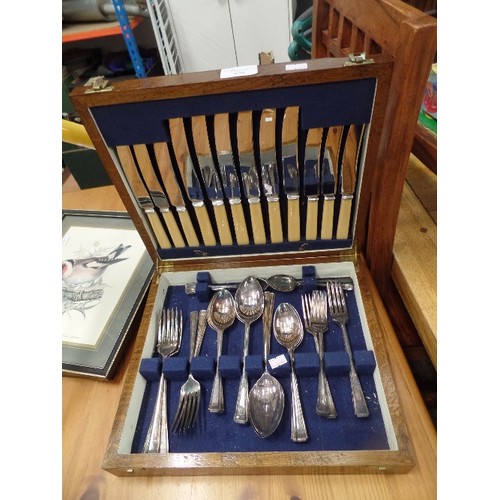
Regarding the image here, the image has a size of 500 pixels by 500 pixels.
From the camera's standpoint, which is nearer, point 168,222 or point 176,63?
point 168,222

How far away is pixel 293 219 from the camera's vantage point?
69cm

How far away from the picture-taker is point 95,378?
66 cm

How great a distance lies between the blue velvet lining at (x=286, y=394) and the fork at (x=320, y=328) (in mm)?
12

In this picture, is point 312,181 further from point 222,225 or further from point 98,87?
point 98,87

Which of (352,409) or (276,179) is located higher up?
(276,179)

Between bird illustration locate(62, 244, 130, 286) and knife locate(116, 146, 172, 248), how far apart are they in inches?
6.7

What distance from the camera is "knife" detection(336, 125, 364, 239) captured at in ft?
1.92

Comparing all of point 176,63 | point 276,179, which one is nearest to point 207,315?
point 276,179

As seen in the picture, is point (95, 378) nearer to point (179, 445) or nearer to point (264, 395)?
point (179, 445)

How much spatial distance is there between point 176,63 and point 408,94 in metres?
1.65

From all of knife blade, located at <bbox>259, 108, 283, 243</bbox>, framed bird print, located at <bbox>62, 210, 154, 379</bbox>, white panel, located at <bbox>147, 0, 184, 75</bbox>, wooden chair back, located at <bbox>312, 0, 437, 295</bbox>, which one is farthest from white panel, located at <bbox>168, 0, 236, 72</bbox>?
knife blade, located at <bbox>259, 108, 283, 243</bbox>

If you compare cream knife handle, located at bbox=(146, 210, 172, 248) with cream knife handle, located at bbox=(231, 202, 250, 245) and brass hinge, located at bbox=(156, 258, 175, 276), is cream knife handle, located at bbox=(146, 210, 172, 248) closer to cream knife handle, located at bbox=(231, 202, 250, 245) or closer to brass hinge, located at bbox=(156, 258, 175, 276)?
brass hinge, located at bbox=(156, 258, 175, 276)

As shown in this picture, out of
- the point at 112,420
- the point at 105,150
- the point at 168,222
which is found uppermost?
the point at 105,150

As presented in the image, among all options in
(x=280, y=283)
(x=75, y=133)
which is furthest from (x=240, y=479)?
(x=75, y=133)
